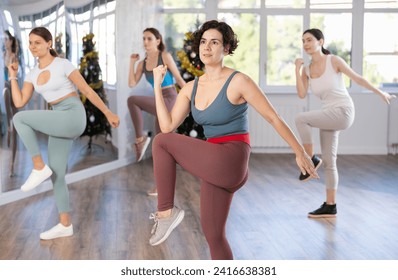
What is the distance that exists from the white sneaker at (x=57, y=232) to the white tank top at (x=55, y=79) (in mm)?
923

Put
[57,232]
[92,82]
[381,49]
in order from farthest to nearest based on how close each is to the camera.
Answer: [381,49] < [92,82] < [57,232]

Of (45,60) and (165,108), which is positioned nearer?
(165,108)

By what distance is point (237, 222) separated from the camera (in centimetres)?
530

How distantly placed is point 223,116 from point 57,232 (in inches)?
87.4

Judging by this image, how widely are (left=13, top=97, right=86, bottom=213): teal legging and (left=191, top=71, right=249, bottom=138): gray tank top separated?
1.67 metres

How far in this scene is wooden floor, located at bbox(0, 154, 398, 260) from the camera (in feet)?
14.6

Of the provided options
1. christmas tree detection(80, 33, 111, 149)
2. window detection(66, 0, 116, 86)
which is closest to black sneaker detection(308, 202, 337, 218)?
christmas tree detection(80, 33, 111, 149)

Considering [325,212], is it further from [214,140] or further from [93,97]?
[214,140]

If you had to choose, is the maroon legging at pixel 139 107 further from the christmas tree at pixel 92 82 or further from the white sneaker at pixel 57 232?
the white sneaker at pixel 57 232

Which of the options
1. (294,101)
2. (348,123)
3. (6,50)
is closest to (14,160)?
(6,50)

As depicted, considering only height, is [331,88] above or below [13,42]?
below

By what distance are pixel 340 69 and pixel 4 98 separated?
110 inches

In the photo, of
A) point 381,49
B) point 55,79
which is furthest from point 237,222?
point 381,49

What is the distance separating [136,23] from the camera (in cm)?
839
